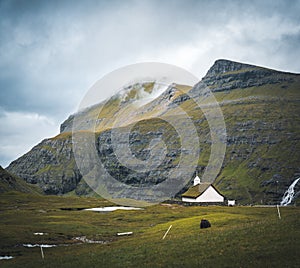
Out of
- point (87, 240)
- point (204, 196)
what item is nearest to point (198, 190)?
point (204, 196)

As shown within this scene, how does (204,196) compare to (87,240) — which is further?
(204,196)

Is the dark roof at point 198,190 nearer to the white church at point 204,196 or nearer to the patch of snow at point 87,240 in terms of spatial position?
the white church at point 204,196

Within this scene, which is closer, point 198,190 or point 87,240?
point 87,240

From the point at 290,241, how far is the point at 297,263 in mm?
5413

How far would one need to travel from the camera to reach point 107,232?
234 ft

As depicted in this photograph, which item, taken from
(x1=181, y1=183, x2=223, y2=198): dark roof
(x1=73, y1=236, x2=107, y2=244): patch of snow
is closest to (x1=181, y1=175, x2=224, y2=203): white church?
(x1=181, y1=183, x2=223, y2=198): dark roof

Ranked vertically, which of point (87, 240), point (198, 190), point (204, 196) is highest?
point (198, 190)

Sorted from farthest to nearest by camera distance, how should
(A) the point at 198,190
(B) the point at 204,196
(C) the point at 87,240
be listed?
(A) the point at 198,190 < (B) the point at 204,196 < (C) the point at 87,240

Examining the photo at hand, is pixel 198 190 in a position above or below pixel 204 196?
above

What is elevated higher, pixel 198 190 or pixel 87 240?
pixel 198 190

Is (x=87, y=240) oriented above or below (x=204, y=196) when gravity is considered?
below

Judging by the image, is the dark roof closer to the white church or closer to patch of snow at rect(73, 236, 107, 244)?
the white church

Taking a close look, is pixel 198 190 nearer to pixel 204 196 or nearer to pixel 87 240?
pixel 204 196

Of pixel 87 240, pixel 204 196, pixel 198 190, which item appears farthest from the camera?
pixel 198 190
